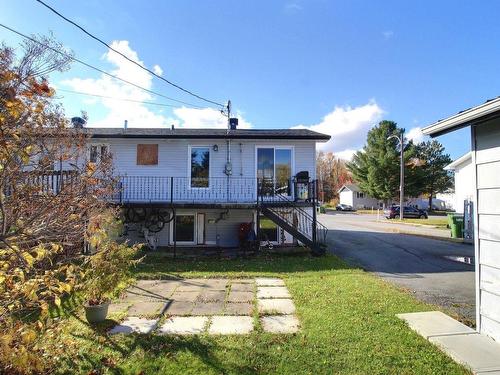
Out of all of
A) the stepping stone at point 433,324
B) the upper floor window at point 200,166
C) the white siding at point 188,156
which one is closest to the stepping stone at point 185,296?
the stepping stone at point 433,324

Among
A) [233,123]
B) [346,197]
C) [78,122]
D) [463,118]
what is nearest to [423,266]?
[463,118]

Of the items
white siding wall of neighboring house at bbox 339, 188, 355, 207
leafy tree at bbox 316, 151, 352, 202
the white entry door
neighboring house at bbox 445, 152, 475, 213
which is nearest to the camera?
the white entry door

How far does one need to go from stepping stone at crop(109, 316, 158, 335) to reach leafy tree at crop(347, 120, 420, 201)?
4177 centimetres

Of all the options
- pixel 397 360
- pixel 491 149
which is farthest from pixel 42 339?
pixel 491 149

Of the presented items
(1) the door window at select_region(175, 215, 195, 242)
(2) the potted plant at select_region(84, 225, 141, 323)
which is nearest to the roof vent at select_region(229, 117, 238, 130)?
(1) the door window at select_region(175, 215, 195, 242)

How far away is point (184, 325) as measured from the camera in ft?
16.9

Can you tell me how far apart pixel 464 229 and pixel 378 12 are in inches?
457

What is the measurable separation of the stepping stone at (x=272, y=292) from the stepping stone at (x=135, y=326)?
237 centimetres

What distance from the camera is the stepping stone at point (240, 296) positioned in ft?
21.5

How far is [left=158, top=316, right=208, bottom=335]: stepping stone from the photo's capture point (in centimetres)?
486

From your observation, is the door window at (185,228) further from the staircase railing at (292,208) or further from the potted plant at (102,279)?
the potted plant at (102,279)

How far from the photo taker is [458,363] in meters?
3.79

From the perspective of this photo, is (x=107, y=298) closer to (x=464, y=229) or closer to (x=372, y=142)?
(x=464, y=229)

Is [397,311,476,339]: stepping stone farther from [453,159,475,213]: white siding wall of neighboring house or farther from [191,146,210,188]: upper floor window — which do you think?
[453,159,475,213]: white siding wall of neighboring house
